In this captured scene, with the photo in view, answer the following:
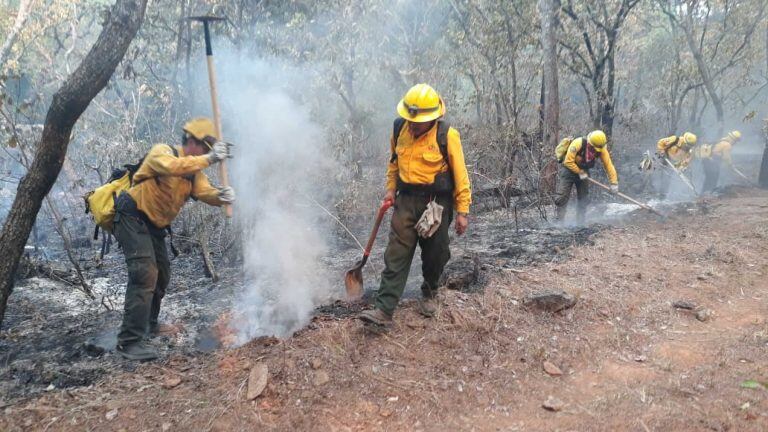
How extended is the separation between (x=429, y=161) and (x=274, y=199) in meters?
3.62

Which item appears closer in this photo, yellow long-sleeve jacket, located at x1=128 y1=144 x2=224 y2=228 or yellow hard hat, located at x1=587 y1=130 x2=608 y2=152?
yellow long-sleeve jacket, located at x1=128 y1=144 x2=224 y2=228

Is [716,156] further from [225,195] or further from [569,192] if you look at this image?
[225,195]

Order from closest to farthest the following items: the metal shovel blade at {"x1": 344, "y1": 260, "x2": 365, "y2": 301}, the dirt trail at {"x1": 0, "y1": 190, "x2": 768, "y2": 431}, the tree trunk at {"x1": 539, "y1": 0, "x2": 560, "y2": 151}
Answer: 1. the dirt trail at {"x1": 0, "y1": 190, "x2": 768, "y2": 431}
2. the metal shovel blade at {"x1": 344, "y1": 260, "x2": 365, "y2": 301}
3. the tree trunk at {"x1": 539, "y1": 0, "x2": 560, "y2": 151}

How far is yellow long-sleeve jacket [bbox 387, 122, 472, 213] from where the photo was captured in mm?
3641

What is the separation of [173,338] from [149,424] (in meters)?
1.47

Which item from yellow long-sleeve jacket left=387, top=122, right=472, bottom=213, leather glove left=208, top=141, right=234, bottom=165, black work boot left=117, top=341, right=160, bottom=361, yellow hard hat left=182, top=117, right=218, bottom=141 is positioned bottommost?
black work boot left=117, top=341, right=160, bottom=361

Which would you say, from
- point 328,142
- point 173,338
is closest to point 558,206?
point 328,142

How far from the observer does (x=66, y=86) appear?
11.0ft

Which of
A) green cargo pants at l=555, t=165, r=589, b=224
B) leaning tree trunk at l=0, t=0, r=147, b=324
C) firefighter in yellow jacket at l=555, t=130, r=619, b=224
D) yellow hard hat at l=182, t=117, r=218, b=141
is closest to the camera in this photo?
leaning tree trunk at l=0, t=0, r=147, b=324

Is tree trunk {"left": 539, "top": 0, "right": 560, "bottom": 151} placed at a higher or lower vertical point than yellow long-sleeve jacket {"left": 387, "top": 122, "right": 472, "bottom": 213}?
higher

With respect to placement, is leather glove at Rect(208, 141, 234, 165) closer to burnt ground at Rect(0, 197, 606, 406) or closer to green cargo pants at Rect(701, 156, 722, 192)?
burnt ground at Rect(0, 197, 606, 406)

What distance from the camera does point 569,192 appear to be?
8109 millimetres

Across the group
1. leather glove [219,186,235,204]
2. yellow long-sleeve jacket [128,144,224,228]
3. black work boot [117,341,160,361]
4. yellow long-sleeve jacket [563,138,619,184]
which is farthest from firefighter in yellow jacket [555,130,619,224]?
black work boot [117,341,160,361]

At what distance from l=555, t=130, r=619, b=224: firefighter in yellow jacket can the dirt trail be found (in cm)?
329
